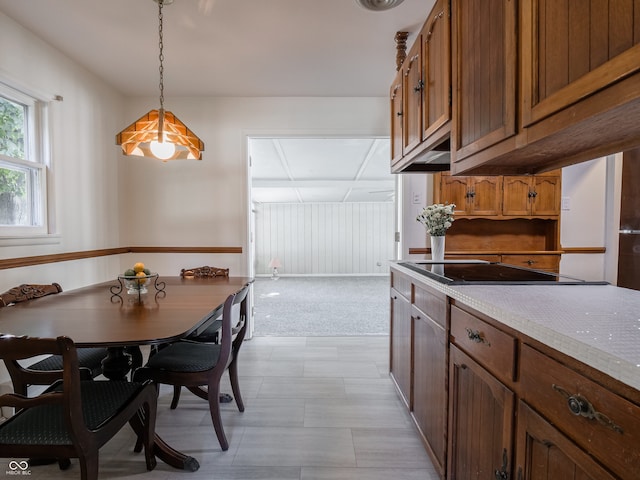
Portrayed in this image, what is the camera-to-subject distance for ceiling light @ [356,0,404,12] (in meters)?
1.91

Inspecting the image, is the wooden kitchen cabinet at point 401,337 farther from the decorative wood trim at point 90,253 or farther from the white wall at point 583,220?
the white wall at point 583,220

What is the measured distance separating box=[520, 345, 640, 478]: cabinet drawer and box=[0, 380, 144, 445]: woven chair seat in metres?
1.43

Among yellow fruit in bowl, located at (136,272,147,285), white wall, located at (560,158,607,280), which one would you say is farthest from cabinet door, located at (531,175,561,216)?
yellow fruit in bowl, located at (136,272,147,285)

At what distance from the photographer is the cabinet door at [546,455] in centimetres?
66

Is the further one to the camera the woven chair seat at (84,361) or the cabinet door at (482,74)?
the woven chair seat at (84,361)

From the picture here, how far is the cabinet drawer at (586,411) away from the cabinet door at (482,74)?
738mm

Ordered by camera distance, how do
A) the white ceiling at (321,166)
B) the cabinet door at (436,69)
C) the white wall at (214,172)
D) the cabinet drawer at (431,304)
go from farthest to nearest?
the white ceiling at (321,166) < the white wall at (214,172) < the cabinet door at (436,69) < the cabinet drawer at (431,304)

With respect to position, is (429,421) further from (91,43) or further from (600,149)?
(91,43)

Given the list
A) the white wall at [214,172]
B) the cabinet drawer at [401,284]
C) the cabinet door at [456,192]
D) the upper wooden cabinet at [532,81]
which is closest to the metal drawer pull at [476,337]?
the upper wooden cabinet at [532,81]

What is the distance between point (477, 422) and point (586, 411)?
0.52 meters

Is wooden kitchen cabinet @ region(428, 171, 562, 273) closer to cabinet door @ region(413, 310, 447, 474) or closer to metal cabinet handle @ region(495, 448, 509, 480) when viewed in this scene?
cabinet door @ region(413, 310, 447, 474)

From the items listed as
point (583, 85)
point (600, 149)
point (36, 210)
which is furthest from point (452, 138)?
point (36, 210)

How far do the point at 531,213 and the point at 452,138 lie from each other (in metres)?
2.28

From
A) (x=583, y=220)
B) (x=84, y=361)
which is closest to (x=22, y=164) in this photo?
(x=84, y=361)
